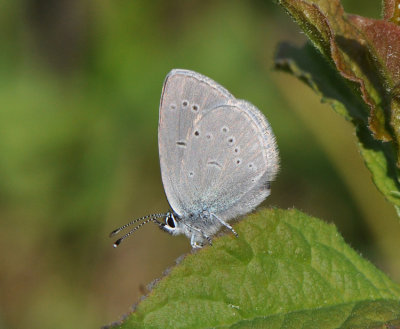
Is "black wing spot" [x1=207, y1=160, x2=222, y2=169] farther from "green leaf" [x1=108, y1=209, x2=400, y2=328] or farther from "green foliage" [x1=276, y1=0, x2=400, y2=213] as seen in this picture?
"green leaf" [x1=108, y1=209, x2=400, y2=328]

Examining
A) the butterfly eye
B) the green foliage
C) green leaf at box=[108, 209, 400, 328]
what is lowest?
green leaf at box=[108, 209, 400, 328]

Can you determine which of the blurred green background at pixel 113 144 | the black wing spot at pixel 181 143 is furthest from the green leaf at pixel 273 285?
the blurred green background at pixel 113 144

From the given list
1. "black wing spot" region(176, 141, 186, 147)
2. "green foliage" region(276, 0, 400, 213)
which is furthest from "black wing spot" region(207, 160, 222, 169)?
"green foliage" region(276, 0, 400, 213)

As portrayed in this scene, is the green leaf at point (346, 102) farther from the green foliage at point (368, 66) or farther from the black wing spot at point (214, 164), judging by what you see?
the black wing spot at point (214, 164)

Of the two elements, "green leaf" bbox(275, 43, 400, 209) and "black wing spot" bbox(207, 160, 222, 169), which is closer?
"green leaf" bbox(275, 43, 400, 209)

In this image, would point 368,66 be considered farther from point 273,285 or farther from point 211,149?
point 211,149

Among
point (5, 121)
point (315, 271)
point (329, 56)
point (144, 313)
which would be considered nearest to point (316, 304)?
point (315, 271)
